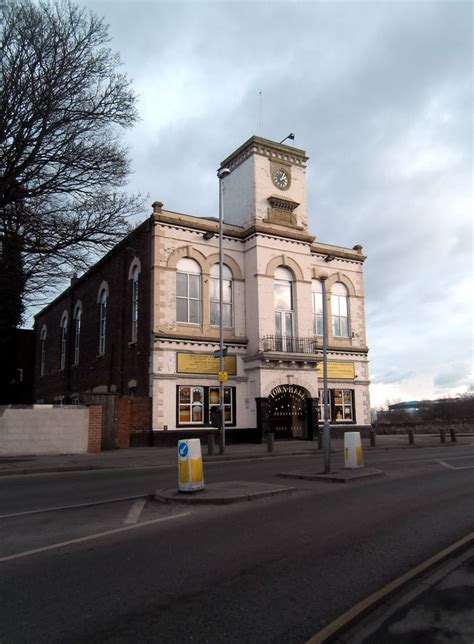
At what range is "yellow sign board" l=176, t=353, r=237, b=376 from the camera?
26.1 metres

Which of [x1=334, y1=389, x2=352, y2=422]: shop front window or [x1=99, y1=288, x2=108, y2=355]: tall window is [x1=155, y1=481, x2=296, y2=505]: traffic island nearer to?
[x1=334, y1=389, x2=352, y2=422]: shop front window

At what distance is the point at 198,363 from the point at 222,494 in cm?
1674

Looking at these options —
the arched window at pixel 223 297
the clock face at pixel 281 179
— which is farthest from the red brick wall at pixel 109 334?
the clock face at pixel 281 179

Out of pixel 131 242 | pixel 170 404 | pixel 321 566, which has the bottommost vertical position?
pixel 321 566

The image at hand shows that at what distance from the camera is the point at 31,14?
16.5 meters

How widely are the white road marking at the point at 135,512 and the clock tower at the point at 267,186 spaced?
2126 cm

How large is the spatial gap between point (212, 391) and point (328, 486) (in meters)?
15.6

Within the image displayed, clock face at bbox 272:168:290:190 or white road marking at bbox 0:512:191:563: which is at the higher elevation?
clock face at bbox 272:168:290:190

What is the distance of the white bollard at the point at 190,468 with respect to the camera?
1009 cm

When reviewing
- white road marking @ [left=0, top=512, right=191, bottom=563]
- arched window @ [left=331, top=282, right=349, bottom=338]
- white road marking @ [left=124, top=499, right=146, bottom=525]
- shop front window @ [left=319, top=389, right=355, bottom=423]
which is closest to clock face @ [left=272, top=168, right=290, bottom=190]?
arched window @ [left=331, top=282, right=349, bottom=338]

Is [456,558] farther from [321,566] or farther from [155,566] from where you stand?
[155,566]

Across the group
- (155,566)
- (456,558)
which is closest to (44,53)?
(155,566)

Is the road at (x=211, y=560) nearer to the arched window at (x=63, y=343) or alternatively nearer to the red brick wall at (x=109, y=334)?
the red brick wall at (x=109, y=334)

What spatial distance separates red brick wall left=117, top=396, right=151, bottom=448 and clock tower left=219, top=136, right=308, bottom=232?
37.2 feet
